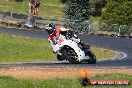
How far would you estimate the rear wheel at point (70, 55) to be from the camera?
25.9 m

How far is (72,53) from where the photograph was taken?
86.2 ft

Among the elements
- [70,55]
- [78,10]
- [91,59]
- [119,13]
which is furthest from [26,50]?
[119,13]

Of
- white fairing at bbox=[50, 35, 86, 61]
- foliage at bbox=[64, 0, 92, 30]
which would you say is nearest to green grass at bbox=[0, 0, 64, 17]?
foliage at bbox=[64, 0, 92, 30]

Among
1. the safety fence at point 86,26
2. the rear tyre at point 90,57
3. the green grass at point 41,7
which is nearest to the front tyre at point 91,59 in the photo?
the rear tyre at point 90,57

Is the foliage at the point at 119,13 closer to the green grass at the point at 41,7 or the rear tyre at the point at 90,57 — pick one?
the green grass at the point at 41,7

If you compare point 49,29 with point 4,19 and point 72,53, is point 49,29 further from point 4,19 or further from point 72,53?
point 4,19

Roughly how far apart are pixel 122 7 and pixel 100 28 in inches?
463

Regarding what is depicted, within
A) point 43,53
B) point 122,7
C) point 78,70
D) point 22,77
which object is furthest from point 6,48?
point 122,7

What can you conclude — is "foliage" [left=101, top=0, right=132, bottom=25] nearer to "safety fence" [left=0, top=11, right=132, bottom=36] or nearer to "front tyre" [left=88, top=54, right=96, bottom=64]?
"safety fence" [left=0, top=11, right=132, bottom=36]

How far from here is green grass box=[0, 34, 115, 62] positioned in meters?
31.7

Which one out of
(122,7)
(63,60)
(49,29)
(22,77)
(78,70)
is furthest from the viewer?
(122,7)

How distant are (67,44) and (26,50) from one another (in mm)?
9345

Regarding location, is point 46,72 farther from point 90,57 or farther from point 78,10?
point 78,10

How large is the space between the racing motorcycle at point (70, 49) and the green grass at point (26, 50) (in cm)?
518
